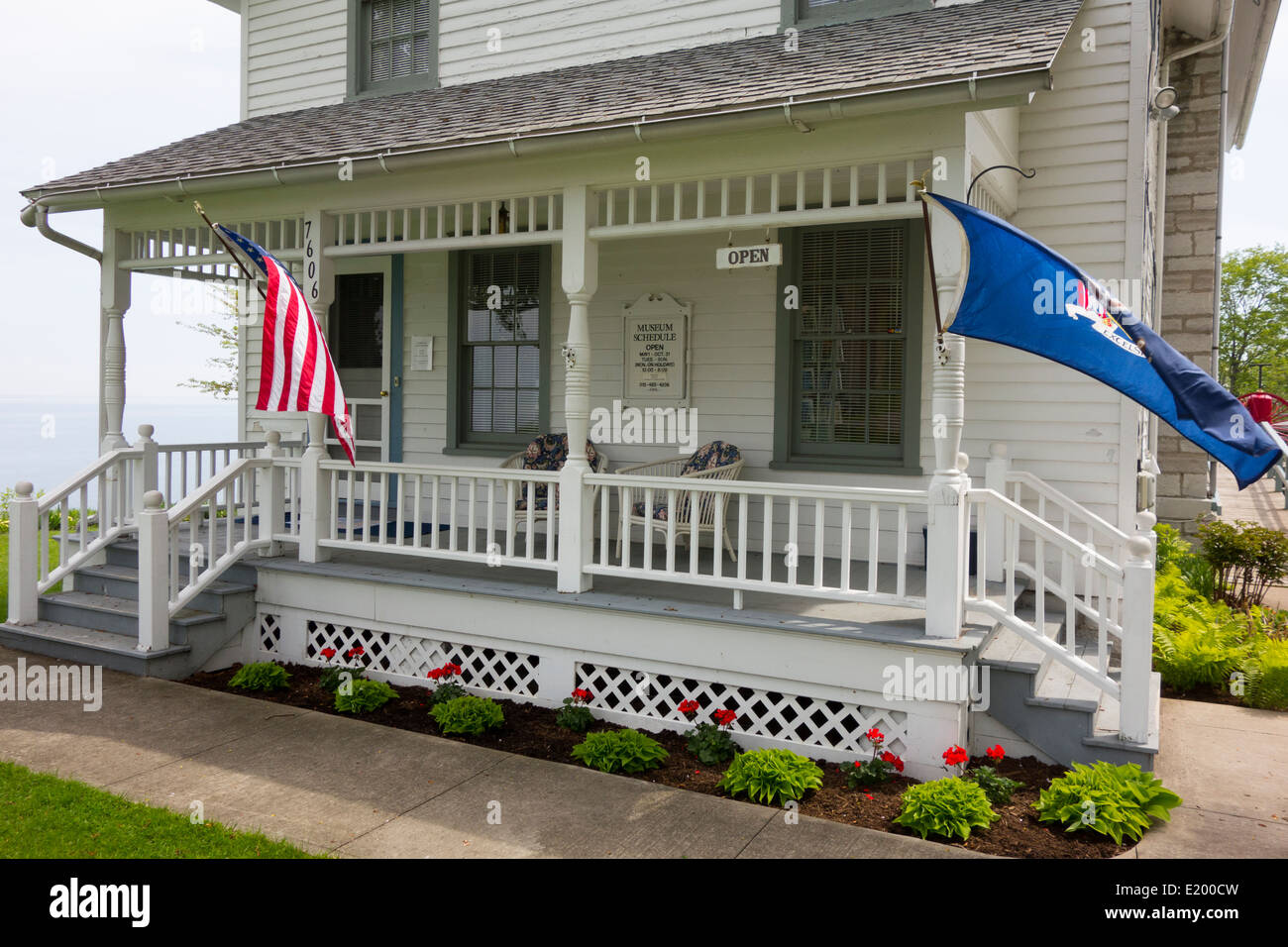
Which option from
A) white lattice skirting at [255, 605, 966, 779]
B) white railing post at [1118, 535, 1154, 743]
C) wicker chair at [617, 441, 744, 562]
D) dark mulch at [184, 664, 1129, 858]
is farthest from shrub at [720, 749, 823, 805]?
wicker chair at [617, 441, 744, 562]

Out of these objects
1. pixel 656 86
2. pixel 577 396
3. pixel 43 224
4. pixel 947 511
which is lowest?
pixel 947 511

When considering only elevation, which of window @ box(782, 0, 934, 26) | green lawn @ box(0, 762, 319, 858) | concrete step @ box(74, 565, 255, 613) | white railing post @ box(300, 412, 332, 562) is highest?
window @ box(782, 0, 934, 26)

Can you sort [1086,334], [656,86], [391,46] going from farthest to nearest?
[391,46] < [656,86] < [1086,334]

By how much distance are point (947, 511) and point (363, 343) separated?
272 inches

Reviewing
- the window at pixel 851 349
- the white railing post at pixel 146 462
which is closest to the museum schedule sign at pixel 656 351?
the window at pixel 851 349

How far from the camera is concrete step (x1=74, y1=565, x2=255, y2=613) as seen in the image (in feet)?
A: 23.8

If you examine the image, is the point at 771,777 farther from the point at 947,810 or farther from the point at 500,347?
the point at 500,347

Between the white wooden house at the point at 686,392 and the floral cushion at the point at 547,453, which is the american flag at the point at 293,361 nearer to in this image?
the white wooden house at the point at 686,392

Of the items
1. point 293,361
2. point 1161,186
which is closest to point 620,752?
point 293,361

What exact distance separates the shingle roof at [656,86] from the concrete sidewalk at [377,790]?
12.4ft

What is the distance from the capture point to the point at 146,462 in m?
8.20

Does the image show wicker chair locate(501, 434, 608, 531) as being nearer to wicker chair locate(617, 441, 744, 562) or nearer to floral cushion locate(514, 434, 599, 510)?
floral cushion locate(514, 434, 599, 510)

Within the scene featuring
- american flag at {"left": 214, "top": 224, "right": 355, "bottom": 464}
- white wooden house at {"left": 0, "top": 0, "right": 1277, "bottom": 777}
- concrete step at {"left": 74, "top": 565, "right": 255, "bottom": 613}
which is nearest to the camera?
white wooden house at {"left": 0, "top": 0, "right": 1277, "bottom": 777}

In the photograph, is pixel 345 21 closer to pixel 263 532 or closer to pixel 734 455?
pixel 263 532
